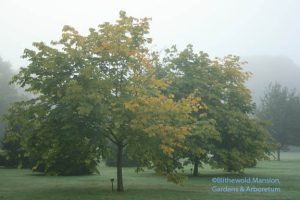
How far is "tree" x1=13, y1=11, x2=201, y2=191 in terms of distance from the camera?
19812mm

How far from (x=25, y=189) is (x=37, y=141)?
3.09m

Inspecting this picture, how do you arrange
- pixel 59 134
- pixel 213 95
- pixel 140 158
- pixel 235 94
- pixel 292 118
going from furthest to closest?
pixel 292 118, pixel 235 94, pixel 213 95, pixel 140 158, pixel 59 134

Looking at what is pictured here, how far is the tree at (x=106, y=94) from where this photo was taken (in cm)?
1981

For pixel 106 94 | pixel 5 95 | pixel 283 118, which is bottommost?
pixel 106 94

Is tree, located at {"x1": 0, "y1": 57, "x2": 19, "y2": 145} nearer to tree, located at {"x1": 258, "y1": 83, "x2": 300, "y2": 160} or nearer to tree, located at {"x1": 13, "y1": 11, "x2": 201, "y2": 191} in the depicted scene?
tree, located at {"x1": 258, "y1": 83, "x2": 300, "y2": 160}

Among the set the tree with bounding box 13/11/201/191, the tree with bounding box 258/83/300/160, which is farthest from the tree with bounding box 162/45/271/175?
the tree with bounding box 258/83/300/160

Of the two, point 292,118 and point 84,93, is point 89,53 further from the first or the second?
point 292,118

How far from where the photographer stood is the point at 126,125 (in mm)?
20922

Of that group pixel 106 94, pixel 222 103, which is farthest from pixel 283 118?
pixel 106 94

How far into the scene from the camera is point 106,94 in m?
20.6

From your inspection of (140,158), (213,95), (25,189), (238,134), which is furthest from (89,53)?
(238,134)

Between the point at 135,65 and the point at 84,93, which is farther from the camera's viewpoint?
the point at 135,65

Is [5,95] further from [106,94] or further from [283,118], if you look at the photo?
[106,94]

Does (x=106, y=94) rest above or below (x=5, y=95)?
below
